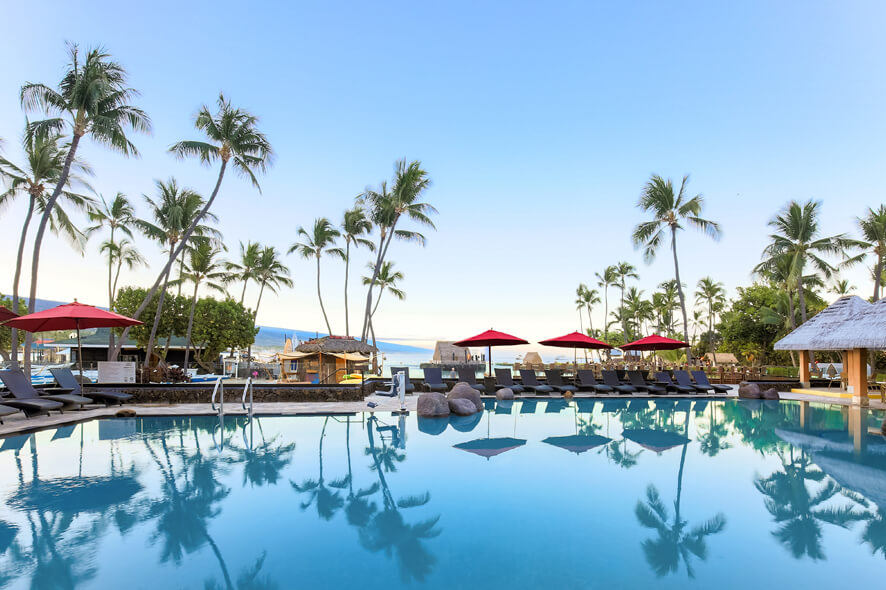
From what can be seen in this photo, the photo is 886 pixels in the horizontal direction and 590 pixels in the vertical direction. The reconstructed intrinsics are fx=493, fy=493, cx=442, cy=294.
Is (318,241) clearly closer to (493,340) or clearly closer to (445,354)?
(445,354)

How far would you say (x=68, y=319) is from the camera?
11.1 m

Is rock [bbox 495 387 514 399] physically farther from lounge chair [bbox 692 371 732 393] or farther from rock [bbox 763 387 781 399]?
rock [bbox 763 387 781 399]

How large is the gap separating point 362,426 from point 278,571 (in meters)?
6.74

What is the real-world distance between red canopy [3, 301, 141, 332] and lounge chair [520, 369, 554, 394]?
11.6m

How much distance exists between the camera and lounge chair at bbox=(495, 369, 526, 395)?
1648cm

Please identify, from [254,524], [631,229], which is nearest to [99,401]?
[254,524]

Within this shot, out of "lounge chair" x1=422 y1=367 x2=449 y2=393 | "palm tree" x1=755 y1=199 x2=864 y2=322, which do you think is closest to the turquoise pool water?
"lounge chair" x1=422 y1=367 x2=449 y2=393

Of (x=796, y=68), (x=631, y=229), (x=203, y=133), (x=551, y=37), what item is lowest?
(x=631, y=229)

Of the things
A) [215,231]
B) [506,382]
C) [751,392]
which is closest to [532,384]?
[506,382]

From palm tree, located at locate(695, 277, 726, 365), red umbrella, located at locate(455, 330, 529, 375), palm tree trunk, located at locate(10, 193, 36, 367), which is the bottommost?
red umbrella, located at locate(455, 330, 529, 375)

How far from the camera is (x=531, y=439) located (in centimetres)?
922

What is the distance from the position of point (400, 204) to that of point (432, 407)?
584 inches

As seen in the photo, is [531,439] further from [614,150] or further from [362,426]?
[614,150]

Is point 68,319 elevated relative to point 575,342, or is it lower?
elevated
